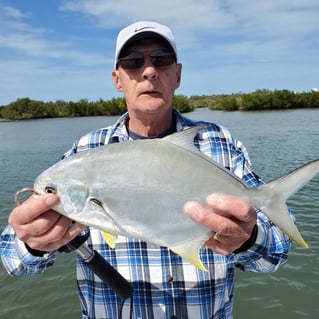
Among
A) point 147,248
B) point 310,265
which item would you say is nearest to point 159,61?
point 147,248

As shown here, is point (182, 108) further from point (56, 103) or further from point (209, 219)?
point (209, 219)

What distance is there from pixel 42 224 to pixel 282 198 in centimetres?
125

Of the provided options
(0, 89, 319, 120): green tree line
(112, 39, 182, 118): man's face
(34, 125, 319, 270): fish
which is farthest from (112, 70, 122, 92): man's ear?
(0, 89, 319, 120): green tree line

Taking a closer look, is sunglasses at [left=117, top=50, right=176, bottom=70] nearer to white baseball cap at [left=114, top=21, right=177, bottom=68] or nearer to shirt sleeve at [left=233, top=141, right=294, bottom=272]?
white baseball cap at [left=114, top=21, right=177, bottom=68]

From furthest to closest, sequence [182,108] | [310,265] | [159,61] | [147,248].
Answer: [182,108], [310,265], [159,61], [147,248]

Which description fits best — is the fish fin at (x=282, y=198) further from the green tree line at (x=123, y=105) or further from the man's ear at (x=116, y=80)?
the green tree line at (x=123, y=105)

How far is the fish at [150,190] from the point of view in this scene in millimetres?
1876

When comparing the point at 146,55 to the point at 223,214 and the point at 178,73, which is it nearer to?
the point at 178,73

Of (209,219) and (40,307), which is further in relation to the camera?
(40,307)

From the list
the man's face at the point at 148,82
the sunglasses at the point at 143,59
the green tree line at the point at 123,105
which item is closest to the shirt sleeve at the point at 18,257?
the man's face at the point at 148,82

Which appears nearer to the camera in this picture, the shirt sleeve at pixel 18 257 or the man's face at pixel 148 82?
the shirt sleeve at pixel 18 257

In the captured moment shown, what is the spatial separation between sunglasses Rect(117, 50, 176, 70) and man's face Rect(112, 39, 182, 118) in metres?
0.01

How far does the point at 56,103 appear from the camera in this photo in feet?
293

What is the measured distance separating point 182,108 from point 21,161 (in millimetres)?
60434
